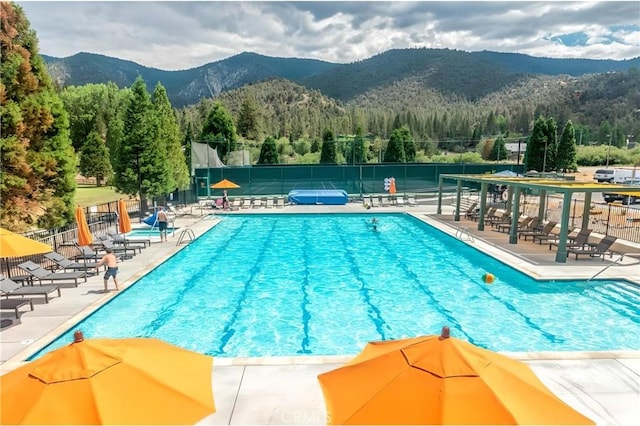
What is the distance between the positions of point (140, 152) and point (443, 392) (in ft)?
76.6

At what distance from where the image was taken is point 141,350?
159 inches

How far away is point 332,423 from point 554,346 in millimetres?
7237

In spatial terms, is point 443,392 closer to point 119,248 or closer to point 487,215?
point 119,248

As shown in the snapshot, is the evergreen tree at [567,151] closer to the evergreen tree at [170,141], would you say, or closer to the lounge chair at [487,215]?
the lounge chair at [487,215]

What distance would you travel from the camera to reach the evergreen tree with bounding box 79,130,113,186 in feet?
166

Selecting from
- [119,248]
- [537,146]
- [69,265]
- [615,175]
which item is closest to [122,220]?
[119,248]

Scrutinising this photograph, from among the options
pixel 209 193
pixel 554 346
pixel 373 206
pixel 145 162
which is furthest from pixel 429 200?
pixel 554 346

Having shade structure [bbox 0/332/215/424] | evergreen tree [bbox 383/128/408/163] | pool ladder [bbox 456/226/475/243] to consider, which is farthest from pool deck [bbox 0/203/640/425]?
evergreen tree [bbox 383/128/408/163]

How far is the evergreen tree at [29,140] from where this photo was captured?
46.1 ft

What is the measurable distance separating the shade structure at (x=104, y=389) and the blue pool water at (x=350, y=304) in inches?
193

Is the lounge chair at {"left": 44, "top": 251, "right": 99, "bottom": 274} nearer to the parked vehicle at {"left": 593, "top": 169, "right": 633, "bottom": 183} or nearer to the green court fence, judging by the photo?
the green court fence

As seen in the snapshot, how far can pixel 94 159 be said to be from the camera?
167 ft

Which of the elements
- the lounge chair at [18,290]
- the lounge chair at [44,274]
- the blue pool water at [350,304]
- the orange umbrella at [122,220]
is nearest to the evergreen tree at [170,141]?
the orange umbrella at [122,220]

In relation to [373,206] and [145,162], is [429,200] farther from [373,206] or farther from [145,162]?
[145,162]
